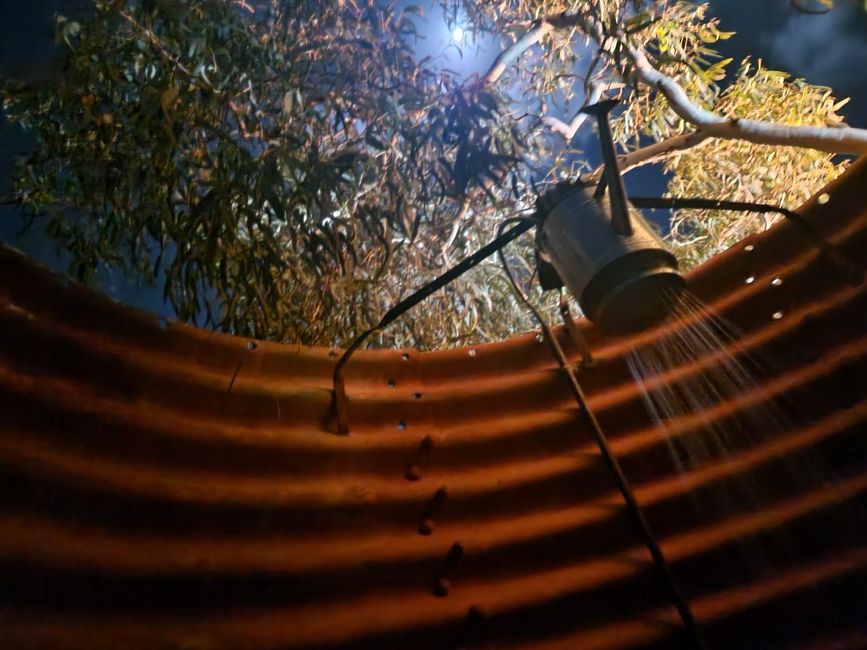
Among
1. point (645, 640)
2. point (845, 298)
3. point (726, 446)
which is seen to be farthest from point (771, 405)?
point (645, 640)

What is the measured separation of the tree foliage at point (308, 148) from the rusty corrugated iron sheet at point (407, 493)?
952 mm

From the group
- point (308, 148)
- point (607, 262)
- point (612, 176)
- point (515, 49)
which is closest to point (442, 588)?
point (607, 262)

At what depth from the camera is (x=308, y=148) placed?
262 cm

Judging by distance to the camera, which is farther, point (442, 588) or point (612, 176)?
point (612, 176)

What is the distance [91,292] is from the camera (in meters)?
1.21

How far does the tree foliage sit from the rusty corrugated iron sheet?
952 mm

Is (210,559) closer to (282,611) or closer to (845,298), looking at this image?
(282,611)

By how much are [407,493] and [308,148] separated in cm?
193

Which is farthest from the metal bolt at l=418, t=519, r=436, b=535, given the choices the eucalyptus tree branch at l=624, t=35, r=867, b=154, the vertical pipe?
the eucalyptus tree branch at l=624, t=35, r=867, b=154

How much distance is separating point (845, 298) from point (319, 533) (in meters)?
1.35

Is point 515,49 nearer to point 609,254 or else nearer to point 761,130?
point 761,130

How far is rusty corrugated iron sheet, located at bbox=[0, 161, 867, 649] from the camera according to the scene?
896mm

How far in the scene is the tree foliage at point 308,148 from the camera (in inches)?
87.4

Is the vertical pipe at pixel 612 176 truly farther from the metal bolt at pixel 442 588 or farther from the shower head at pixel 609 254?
the metal bolt at pixel 442 588
